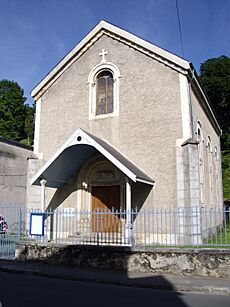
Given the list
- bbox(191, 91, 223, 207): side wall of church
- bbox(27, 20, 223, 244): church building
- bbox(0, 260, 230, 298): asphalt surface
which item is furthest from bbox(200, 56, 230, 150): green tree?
bbox(0, 260, 230, 298): asphalt surface

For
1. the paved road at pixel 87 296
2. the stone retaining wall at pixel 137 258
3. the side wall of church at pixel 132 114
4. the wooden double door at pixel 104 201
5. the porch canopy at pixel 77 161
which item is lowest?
the paved road at pixel 87 296

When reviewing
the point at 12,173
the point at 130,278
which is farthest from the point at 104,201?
the point at 12,173

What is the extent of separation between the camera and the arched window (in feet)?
47.6

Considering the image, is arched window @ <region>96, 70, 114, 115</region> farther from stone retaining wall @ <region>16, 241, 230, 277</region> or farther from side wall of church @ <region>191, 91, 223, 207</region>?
stone retaining wall @ <region>16, 241, 230, 277</region>

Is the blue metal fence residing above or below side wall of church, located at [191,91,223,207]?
below

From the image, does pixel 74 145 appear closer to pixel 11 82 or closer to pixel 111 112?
pixel 111 112

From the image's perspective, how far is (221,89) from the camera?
4022 centimetres

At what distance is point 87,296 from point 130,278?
1977mm

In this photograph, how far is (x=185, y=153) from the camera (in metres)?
12.0

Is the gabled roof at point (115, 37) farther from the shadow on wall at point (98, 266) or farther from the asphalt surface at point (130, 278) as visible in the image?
the asphalt surface at point (130, 278)

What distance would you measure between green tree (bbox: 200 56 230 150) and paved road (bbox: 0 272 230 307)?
111 ft

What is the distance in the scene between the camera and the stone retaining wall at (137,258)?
853 centimetres

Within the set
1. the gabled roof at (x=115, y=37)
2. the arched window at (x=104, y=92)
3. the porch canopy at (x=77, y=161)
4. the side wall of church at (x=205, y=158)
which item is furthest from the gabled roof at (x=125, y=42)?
the porch canopy at (x=77, y=161)

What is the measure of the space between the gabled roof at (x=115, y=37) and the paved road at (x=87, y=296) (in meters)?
8.96
